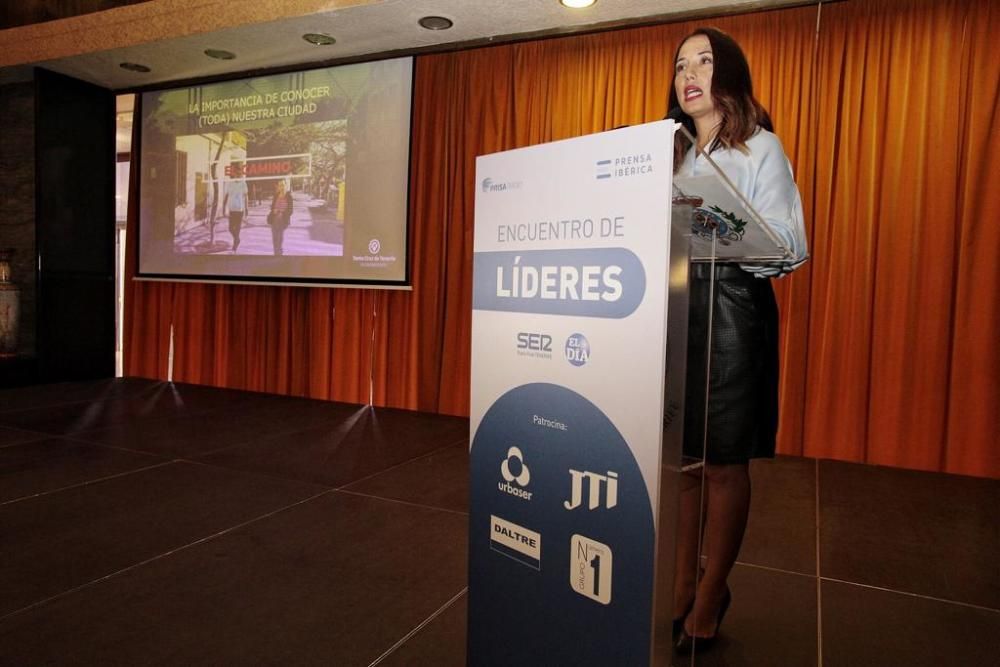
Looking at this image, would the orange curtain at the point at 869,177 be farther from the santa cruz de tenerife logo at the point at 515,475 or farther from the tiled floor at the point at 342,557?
the santa cruz de tenerife logo at the point at 515,475

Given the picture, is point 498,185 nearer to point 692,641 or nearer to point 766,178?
point 766,178

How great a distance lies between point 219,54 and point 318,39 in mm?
900

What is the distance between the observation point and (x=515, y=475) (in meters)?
1.08

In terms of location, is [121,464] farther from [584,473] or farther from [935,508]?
[935,508]

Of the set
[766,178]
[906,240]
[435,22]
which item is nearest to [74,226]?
[435,22]

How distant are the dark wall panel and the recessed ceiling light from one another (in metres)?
3.28

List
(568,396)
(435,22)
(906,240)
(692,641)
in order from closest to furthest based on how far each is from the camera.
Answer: (568,396)
(692,641)
(906,240)
(435,22)

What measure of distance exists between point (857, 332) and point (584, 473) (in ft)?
9.52

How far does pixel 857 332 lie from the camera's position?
3.31 m

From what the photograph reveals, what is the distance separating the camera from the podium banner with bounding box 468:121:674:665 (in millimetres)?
906

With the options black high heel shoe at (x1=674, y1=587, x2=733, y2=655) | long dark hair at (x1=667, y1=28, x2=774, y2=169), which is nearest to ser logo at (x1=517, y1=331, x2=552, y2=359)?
long dark hair at (x1=667, y1=28, x2=774, y2=169)

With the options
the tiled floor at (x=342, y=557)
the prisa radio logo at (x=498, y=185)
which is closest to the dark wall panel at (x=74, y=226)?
the tiled floor at (x=342, y=557)

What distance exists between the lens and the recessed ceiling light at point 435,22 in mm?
3871

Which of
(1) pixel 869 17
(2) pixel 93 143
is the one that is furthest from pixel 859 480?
(2) pixel 93 143
